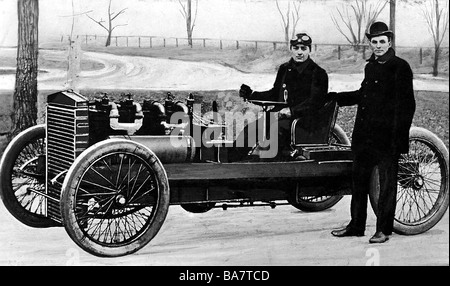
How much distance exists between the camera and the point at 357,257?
217 inches

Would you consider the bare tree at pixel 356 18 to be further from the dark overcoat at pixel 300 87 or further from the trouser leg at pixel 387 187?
the trouser leg at pixel 387 187

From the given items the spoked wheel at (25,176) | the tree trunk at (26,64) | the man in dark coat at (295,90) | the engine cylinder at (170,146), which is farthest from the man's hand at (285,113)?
the tree trunk at (26,64)


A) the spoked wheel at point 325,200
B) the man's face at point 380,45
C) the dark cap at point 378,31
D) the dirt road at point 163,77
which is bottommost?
the spoked wheel at point 325,200

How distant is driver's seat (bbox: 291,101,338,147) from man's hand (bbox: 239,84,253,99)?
1.48ft

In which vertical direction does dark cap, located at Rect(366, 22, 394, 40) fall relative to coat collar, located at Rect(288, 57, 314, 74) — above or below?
above

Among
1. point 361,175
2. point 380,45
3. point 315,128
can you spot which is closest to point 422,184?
point 361,175

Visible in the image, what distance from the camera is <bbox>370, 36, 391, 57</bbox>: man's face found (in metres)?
5.51

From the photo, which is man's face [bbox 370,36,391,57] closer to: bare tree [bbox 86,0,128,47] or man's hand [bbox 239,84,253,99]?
man's hand [bbox 239,84,253,99]

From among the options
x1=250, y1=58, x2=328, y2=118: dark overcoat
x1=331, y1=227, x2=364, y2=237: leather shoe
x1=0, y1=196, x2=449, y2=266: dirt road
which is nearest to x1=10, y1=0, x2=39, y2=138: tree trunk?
x1=0, y1=196, x2=449, y2=266: dirt road

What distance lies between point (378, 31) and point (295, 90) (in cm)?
76

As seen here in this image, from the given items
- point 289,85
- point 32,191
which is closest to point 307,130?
point 289,85

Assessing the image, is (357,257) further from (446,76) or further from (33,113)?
(33,113)

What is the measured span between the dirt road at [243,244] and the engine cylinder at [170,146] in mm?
636

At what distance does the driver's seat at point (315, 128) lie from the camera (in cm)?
544
